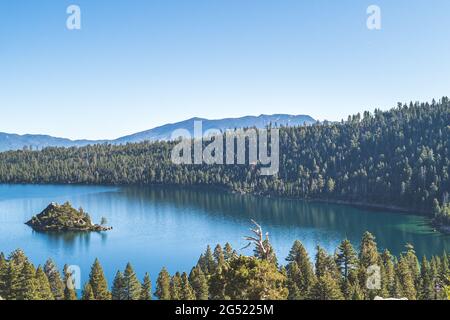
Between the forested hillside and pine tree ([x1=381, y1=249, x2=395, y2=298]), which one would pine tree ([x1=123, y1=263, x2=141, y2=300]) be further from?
the forested hillside

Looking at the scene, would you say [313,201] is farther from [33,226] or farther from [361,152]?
[33,226]

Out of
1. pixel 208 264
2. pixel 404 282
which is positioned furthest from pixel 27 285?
pixel 404 282

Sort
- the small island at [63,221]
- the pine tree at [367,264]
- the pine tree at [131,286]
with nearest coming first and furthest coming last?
1. the pine tree at [367,264]
2. the pine tree at [131,286]
3. the small island at [63,221]

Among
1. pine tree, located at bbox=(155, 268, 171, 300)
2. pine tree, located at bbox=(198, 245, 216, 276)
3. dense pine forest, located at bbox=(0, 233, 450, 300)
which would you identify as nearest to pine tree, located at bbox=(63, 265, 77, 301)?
dense pine forest, located at bbox=(0, 233, 450, 300)

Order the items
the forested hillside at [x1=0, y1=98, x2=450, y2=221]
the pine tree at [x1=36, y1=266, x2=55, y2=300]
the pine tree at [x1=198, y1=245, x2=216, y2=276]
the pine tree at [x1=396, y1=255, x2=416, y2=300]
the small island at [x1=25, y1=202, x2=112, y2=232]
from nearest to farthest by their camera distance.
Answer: the pine tree at [x1=36, y1=266, x2=55, y2=300]
the pine tree at [x1=396, y1=255, x2=416, y2=300]
the pine tree at [x1=198, y1=245, x2=216, y2=276]
the small island at [x1=25, y1=202, x2=112, y2=232]
the forested hillside at [x1=0, y1=98, x2=450, y2=221]

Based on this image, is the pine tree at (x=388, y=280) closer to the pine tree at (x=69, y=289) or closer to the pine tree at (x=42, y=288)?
the pine tree at (x=69, y=289)

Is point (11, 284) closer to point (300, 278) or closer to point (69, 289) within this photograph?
point (69, 289)

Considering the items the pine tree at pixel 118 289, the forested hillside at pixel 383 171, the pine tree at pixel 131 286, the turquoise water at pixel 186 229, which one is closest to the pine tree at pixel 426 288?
the pine tree at pixel 131 286
